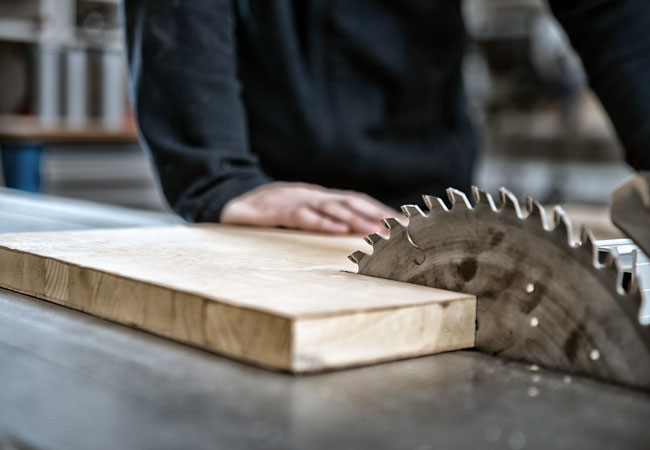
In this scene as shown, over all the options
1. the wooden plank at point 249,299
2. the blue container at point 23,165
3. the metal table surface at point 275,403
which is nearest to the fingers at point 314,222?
the wooden plank at point 249,299

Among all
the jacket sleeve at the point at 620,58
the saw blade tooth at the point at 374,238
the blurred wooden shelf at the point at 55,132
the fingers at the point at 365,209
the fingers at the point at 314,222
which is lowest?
the blurred wooden shelf at the point at 55,132

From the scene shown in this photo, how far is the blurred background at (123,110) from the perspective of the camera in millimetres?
3473

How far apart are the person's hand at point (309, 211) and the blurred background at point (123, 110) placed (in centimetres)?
186

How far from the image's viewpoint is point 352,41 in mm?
1413

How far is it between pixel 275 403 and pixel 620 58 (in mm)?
1006

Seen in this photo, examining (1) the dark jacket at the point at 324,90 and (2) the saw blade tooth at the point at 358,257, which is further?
(1) the dark jacket at the point at 324,90

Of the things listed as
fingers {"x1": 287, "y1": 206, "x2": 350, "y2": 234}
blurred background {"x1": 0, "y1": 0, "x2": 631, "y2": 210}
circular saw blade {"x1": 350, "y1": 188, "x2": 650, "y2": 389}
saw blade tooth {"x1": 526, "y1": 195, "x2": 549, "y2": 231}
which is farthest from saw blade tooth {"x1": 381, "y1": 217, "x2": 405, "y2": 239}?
blurred background {"x1": 0, "y1": 0, "x2": 631, "y2": 210}

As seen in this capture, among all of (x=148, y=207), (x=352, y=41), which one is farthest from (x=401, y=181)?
(x=148, y=207)

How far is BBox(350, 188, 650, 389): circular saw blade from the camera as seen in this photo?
51 centimetres

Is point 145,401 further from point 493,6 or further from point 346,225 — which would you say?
point 493,6

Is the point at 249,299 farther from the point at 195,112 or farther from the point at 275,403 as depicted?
the point at 195,112

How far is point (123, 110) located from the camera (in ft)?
14.0

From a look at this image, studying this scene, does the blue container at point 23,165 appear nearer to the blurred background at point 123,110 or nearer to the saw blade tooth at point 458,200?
the blurred background at point 123,110

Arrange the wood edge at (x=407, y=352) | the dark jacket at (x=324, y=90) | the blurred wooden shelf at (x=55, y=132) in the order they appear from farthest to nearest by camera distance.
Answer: the blurred wooden shelf at (x=55, y=132)
the dark jacket at (x=324, y=90)
the wood edge at (x=407, y=352)
